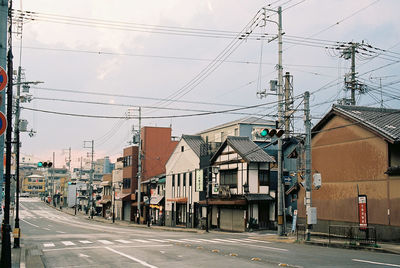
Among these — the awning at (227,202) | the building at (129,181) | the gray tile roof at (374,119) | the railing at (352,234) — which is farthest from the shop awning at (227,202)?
the building at (129,181)

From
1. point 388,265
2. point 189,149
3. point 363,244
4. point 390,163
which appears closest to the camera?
point 388,265

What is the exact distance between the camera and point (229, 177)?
161 feet

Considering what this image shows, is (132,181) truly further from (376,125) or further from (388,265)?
(388,265)

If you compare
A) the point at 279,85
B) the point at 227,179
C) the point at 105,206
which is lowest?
the point at 105,206

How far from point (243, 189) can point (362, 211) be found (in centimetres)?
1924

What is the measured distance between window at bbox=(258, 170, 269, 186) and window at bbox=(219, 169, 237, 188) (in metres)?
2.82

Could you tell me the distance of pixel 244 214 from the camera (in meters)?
45.4

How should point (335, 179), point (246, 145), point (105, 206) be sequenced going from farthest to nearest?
point (105, 206)
point (246, 145)
point (335, 179)

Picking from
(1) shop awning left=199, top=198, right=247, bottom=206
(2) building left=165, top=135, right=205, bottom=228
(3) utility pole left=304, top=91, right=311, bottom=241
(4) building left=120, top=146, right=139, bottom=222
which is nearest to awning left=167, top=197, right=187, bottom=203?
(2) building left=165, top=135, right=205, bottom=228

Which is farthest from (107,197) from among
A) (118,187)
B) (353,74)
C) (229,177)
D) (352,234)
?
(352,234)

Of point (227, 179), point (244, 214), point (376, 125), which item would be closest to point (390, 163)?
point (376, 125)

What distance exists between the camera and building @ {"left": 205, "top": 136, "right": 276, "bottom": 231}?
45344 mm

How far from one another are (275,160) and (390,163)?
21.7 m

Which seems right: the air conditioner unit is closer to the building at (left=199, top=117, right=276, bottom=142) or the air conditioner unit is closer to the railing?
the building at (left=199, top=117, right=276, bottom=142)
